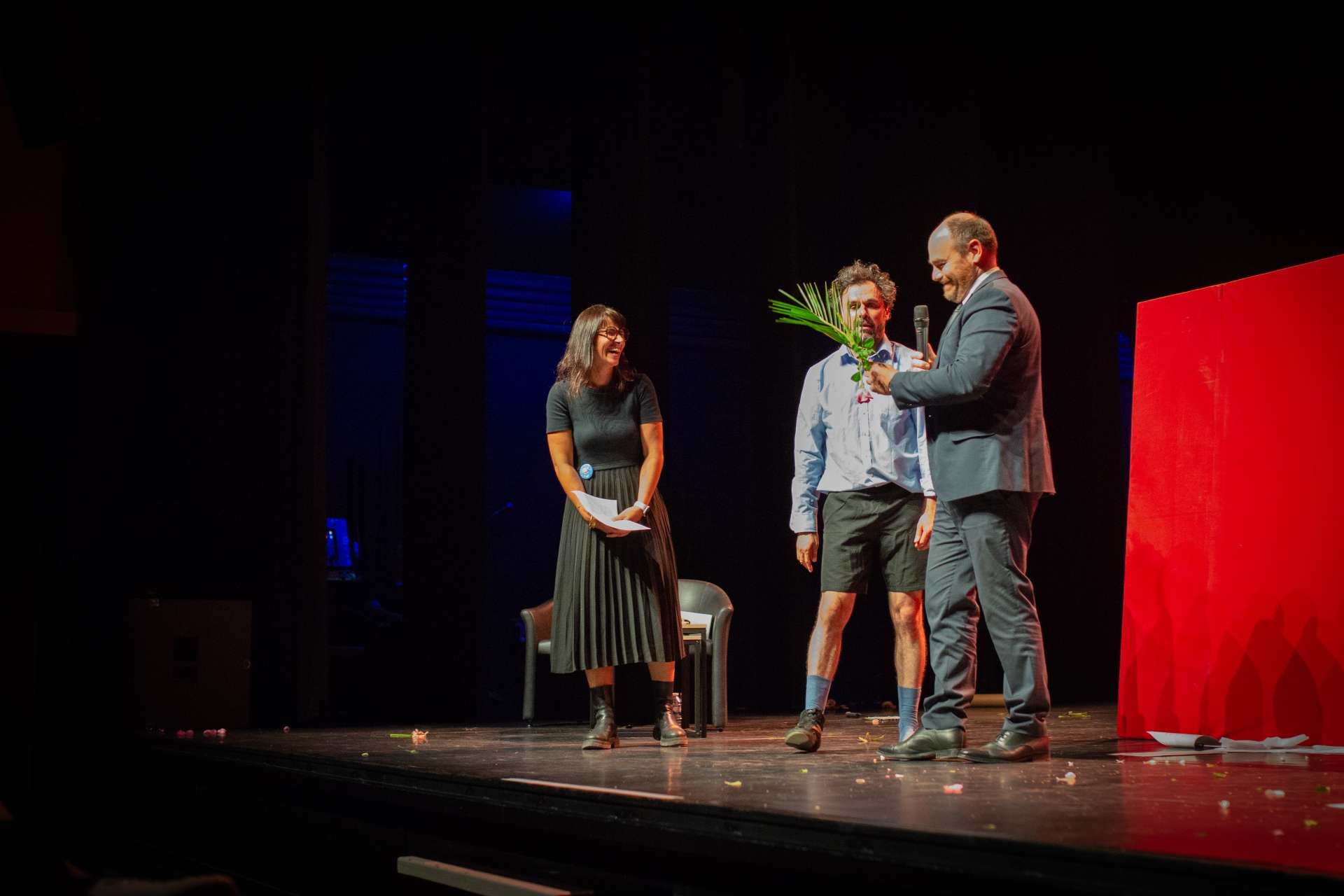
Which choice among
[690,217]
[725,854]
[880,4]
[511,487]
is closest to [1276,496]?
[725,854]

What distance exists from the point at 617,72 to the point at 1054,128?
9.15ft

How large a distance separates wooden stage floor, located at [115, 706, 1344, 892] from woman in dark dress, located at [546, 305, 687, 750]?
279 millimetres

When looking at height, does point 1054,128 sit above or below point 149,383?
above

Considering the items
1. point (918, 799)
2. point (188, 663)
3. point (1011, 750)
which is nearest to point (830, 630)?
point (1011, 750)

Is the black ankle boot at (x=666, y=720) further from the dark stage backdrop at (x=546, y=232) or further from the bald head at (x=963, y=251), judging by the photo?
the dark stage backdrop at (x=546, y=232)

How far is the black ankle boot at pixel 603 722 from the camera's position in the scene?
3924mm

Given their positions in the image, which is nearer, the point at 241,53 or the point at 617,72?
the point at 241,53

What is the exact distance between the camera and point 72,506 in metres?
5.52

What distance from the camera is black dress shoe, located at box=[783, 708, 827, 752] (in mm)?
3580

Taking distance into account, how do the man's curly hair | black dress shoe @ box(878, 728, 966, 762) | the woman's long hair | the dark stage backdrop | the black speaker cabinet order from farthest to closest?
the dark stage backdrop
the black speaker cabinet
the woman's long hair
the man's curly hair
black dress shoe @ box(878, 728, 966, 762)

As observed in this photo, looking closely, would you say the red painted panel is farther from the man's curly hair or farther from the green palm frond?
the green palm frond

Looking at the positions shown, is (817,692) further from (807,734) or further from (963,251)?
(963,251)

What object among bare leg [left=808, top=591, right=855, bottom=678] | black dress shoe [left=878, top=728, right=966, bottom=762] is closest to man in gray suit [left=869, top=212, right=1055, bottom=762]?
black dress shoe [left=878, top=728, right=966, bottom=762]

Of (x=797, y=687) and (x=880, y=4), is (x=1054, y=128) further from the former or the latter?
(x=797, y=687)
